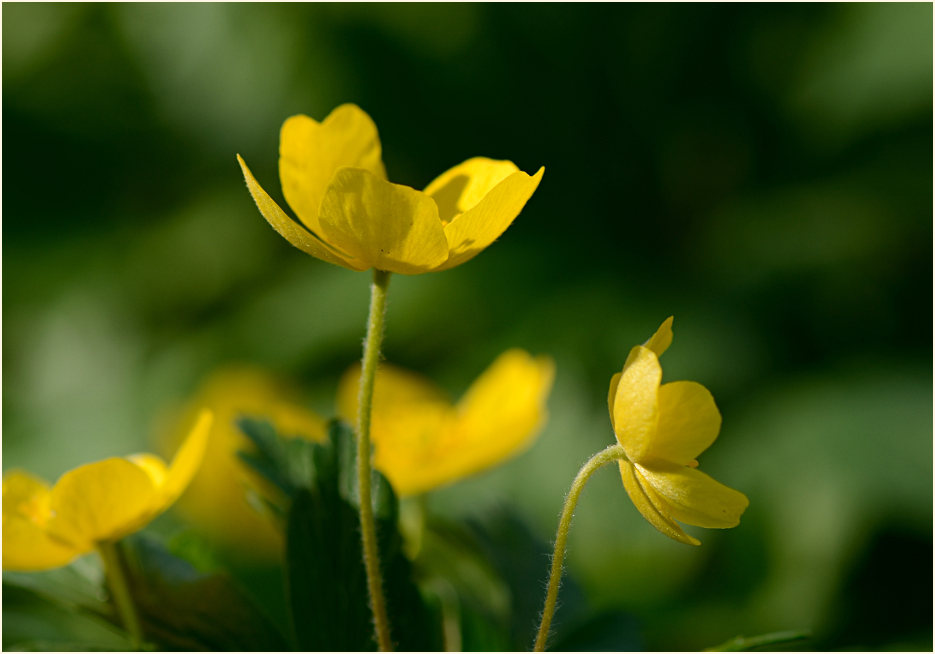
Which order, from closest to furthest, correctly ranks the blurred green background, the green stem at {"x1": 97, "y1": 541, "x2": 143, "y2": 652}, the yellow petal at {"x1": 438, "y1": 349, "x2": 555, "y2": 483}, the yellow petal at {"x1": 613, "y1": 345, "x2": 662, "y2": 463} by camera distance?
the yellow petal at {"x1": 613, "y1": 345, "x2": 662, "y2": 463}, the green stem at {"x1": 97, "y1": 541, "x2": 143, "y2": 652}, the yellow petal at {"x1": 438, "y1": 349, "x2": 555, "y2": 483}, the blurred green background

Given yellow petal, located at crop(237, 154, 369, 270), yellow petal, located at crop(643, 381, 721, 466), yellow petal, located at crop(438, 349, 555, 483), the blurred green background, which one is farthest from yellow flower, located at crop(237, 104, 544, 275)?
the blurred green background

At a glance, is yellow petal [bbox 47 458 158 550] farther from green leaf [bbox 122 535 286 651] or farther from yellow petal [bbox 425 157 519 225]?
yellow petal [bbox 425 157 519 225]

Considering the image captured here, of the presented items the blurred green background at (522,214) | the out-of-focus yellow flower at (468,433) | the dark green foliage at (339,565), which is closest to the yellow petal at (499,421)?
the out-of-focus yellow flower at (468,433)

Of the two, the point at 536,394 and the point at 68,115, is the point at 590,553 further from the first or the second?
the point at 68,115

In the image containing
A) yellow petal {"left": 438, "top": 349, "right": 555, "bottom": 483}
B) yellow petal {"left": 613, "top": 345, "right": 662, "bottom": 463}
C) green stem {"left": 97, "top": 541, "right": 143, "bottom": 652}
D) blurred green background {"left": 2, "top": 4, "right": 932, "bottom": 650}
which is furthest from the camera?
blurred green background {"left": 2, "top": 4, "right": 932, "bottom": 650}

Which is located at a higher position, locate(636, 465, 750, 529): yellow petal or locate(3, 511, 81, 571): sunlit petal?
locate(3, 511, 81, 571): sunlit petal

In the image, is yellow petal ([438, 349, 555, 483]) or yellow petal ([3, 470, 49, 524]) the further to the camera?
yellow petal ([438, 349, 555, 483])

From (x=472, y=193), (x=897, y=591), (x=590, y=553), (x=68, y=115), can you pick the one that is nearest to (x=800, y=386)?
(x=897, y=591)

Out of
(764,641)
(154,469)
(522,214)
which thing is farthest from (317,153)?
(522,214)

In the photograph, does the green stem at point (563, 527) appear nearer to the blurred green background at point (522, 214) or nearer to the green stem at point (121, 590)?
the green stem at point (121, 590)
